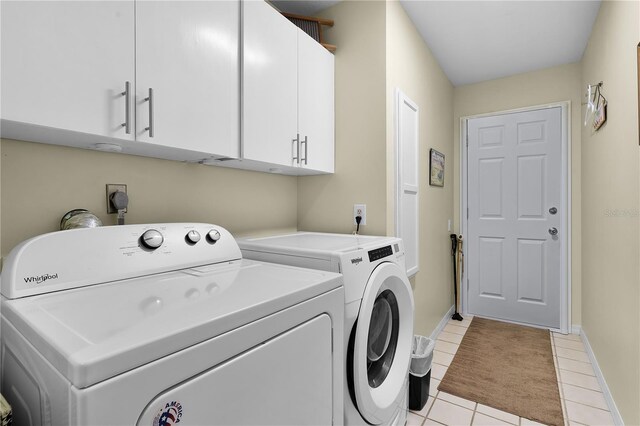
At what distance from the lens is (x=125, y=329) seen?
604 millimetres

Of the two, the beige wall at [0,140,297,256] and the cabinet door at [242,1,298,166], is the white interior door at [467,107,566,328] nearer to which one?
the beige wall at [0,140,297,256]

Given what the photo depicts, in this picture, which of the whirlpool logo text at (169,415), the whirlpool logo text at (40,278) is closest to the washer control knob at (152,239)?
the whirlpool logo text at (40,278)

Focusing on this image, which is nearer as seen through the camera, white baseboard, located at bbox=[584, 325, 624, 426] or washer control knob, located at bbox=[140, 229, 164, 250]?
washer control knob, located at bbox=[140, 229, 164, 250]

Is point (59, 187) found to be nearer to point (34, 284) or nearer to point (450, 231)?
point (34, 284)

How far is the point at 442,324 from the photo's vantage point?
125 inches

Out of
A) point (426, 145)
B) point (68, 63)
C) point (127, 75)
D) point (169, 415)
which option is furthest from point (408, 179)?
point (169, 415)

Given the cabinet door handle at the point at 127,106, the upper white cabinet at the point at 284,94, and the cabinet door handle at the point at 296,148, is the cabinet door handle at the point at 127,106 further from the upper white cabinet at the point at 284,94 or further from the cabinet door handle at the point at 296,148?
the cabinet door handle at the point at 296,148

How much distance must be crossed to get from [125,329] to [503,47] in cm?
332

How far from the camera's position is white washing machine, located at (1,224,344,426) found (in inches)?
20.8

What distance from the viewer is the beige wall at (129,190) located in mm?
1080

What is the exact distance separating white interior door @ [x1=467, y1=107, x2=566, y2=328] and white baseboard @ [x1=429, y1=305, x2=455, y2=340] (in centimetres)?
28

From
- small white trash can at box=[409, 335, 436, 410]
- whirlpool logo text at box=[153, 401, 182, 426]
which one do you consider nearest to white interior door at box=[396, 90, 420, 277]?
small white trash can at box=[409, 335, 436, 410]

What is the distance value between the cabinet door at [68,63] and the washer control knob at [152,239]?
12.9 inches

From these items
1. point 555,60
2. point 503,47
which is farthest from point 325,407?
point 555,60
